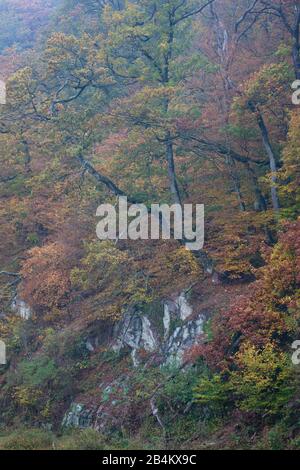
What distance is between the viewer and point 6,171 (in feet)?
67.3

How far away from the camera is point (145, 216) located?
15.8 meters

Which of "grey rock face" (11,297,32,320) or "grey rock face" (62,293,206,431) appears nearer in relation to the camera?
"grey rock face" (62,293,206,431)

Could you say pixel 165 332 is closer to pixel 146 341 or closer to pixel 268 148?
pixel 146 341

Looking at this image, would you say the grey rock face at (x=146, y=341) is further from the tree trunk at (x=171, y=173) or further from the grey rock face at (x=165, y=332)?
the tree trunk at (x=171, y=173)

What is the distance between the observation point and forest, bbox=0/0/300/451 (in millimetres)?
12859

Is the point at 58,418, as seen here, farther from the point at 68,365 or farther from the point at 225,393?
the point at 225,393

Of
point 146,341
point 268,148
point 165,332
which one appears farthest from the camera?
point 268,148

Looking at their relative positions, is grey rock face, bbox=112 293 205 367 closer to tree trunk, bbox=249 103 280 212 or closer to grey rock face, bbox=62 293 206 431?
grey rock face, bbox=62 293 206 431

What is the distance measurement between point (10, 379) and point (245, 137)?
9.60 m

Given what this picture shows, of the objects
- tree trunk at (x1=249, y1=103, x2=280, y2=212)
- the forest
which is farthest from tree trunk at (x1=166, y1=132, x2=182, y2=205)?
tree trunk at (x1=249, y1=103, x2=280, y2=212)

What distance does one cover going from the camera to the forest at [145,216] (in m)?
12.9

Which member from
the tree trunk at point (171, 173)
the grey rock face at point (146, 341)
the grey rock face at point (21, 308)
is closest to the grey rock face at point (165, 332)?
the grey rock face at point (146, 341)

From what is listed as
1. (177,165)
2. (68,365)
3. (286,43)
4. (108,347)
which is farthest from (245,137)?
(68,365)

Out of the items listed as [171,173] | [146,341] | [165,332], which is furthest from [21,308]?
[171,173]
